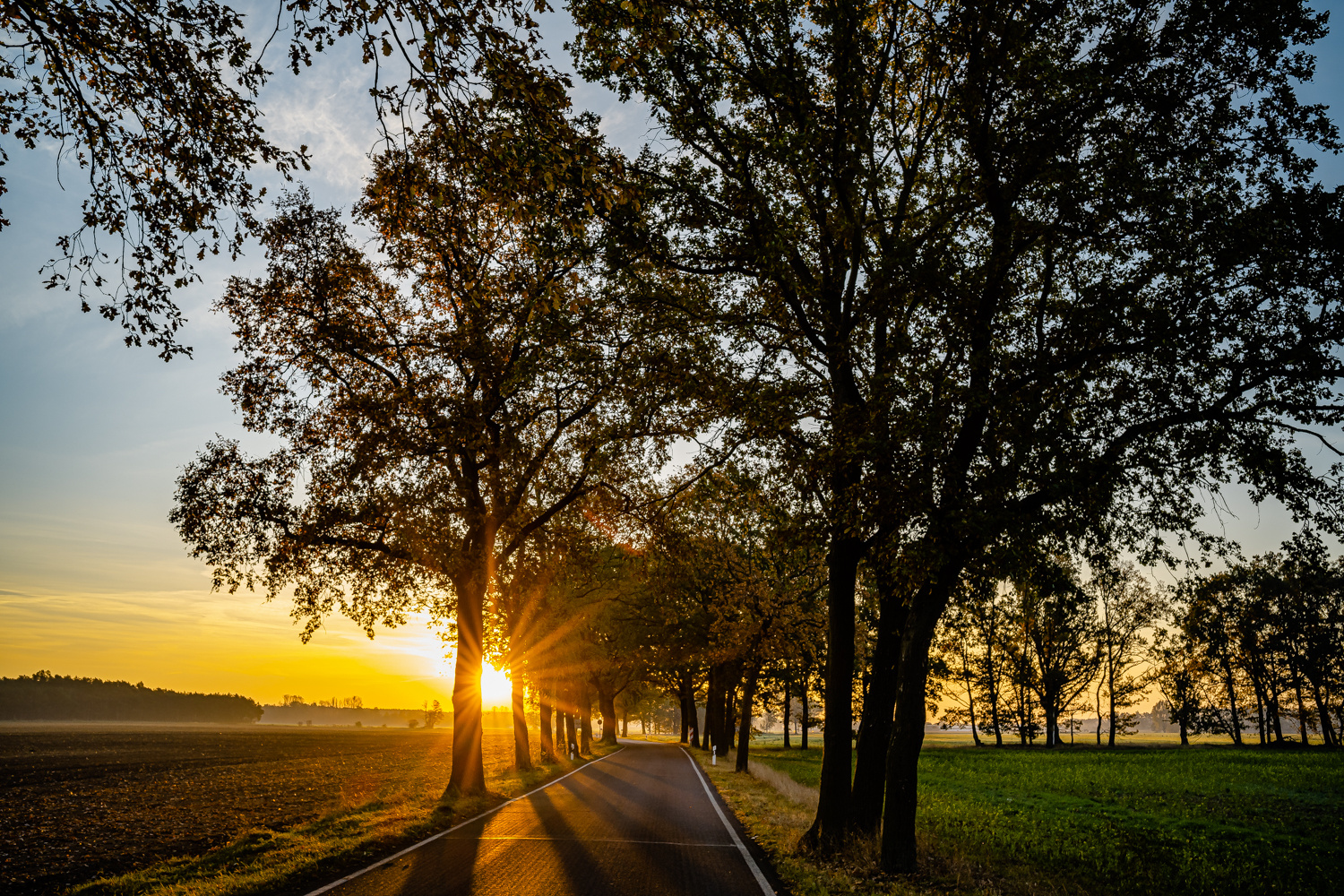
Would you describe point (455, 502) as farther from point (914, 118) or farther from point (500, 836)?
point (914, 118)

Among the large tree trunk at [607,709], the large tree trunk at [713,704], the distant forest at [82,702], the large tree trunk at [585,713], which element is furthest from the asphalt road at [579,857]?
the distant forest at [82,702]

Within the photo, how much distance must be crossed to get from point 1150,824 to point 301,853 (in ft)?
65.6

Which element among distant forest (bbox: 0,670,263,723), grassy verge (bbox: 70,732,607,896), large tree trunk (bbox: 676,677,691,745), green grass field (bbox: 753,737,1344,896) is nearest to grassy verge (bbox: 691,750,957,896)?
green grass field (bbox: 753,737,1344,896)

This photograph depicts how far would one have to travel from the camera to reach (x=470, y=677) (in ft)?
62.7

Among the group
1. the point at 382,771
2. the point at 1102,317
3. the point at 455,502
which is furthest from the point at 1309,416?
the point at 382,771

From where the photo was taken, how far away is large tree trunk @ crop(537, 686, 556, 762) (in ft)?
122

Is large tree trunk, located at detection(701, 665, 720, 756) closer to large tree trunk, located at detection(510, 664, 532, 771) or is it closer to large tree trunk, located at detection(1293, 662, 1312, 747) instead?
large tree trunk, located at detection(510, 664, 532, 771)

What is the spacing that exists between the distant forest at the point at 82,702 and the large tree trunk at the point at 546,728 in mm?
197424

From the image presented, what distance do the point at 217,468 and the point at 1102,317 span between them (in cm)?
1782

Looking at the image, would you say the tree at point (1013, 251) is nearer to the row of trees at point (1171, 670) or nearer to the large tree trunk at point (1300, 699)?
the row of trees at point (1171, 670)

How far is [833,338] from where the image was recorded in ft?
41.2

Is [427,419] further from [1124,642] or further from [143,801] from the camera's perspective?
[1124,642]

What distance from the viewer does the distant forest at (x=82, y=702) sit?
566ft

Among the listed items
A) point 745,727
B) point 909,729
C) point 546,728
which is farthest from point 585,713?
point 909,729
